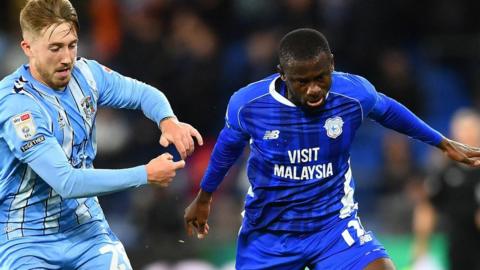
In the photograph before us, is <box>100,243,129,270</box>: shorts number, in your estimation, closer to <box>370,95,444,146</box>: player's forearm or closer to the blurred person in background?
<box>370,95,444,146</box>: player's forearm

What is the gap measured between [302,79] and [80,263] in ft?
5.25

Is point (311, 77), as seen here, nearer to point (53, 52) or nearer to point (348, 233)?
point (348, 233)

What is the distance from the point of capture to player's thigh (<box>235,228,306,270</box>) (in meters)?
6.09

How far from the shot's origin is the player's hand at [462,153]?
6270 millimetres

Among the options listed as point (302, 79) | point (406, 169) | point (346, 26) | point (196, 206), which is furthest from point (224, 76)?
point (302, 79)

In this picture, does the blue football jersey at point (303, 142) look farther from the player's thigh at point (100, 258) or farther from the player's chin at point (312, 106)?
the player's thigh at point (100, 258)

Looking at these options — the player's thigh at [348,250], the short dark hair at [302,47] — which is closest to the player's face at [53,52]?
the short dark hair at [302,47]

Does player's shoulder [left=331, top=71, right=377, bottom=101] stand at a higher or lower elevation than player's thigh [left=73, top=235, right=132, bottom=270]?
higher

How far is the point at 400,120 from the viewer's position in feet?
20.3

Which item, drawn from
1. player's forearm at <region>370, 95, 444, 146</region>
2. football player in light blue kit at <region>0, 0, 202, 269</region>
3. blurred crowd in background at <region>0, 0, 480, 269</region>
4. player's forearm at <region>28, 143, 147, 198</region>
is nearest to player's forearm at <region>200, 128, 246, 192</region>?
football player in light blue kit at <region>0, 0, 202, 269</region>

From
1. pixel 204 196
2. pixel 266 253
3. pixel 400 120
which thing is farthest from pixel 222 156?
pixel 400 120

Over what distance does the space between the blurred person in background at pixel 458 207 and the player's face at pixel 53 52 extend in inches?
210

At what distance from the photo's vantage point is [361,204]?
39.5ft

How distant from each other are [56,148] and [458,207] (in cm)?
575
